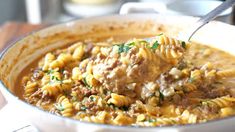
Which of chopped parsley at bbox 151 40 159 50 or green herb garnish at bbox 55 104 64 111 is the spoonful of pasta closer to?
chopped parsley at bbox 151 40 159 50

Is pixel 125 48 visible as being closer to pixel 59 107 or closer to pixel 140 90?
pixel 140 90

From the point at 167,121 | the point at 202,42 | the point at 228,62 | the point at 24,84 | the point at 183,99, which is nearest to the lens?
the point at 167,121

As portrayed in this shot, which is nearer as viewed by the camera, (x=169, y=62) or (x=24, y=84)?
(x=169, y=62)

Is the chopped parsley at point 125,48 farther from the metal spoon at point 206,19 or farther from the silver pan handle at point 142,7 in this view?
the silver pan handle at point 142,7

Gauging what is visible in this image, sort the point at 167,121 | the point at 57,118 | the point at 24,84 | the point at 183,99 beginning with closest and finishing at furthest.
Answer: the point at 57,118, the point at 167,121, the point at 183,99, the point at 24,84

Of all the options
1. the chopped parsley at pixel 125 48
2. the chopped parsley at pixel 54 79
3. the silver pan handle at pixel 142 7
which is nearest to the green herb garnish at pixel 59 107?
the chopped parsley at pixel 54 79

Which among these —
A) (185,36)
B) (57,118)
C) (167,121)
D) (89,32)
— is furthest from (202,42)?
(57,118)

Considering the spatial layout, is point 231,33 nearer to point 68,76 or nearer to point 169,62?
point 169,62
